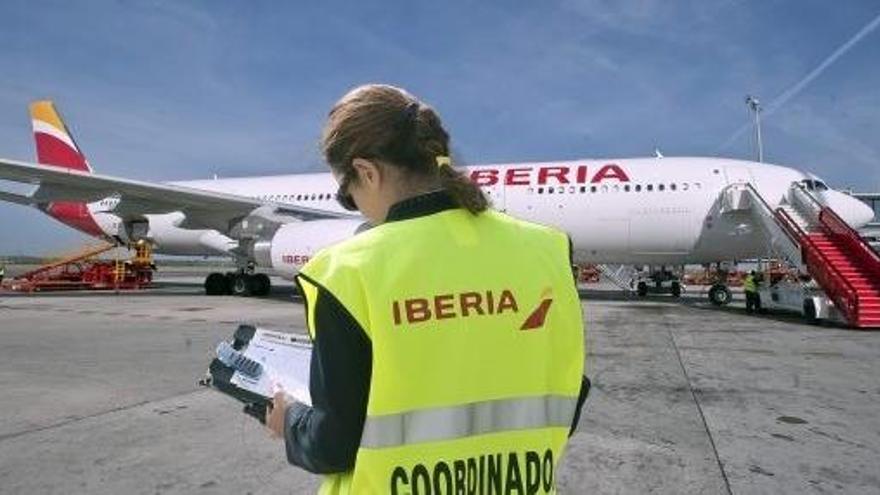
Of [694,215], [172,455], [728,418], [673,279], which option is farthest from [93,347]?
[673,279]

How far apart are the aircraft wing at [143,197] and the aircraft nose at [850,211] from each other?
10.9 meters

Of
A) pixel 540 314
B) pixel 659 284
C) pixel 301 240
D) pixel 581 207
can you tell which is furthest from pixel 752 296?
pixel 540 314

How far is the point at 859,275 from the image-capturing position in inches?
487

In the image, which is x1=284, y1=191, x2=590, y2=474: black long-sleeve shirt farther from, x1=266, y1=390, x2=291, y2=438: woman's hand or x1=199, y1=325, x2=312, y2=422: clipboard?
x1=199, y1=325, x2=312, y2=422: clipboard

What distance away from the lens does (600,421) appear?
15.6 feet

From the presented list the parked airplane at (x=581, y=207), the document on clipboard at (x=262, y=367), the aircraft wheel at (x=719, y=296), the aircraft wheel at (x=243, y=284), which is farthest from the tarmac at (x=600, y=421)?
the aircraft wheel at (x=243, y=284)

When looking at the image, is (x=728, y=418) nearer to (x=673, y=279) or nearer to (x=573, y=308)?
(x=573, y=308)

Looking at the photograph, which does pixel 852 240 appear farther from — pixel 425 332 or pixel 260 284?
pixel 425 332

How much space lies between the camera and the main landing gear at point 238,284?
1855 cm

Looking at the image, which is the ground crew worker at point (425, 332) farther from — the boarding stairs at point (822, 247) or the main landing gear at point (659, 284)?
the main landing gear at point (659, 284)

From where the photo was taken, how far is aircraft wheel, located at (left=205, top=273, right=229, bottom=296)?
1895 cm

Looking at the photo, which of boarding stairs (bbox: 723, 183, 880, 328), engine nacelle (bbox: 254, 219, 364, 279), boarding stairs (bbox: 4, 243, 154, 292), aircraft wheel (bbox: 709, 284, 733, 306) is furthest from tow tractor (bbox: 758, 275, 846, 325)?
boarding stairs (bbox: 4, 243, 154, 292)

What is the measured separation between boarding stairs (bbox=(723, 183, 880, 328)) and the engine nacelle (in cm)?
816

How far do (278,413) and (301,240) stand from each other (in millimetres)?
13207
